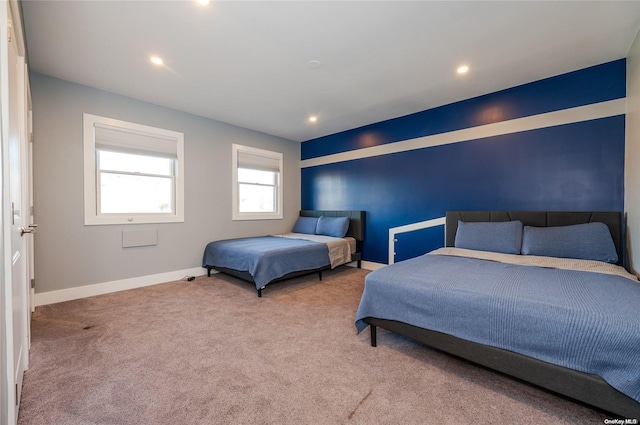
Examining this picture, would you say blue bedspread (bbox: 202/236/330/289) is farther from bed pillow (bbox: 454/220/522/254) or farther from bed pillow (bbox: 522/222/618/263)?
bed pillow (bbox: 522/222/618/263)

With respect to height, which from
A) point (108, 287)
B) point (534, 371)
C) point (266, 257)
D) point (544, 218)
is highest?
point (544, 218)

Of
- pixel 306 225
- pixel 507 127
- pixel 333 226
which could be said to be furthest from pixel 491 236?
pixel 306 225

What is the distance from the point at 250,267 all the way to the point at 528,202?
3.51m

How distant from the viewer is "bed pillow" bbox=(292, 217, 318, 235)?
529cm

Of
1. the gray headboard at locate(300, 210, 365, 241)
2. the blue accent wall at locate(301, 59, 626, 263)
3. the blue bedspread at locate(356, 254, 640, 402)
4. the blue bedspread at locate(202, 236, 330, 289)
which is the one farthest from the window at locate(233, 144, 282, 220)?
the blue bedspread at locate(356, 254, 640, 402)

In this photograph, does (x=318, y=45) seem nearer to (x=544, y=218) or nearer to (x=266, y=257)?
(x=266, y=257)

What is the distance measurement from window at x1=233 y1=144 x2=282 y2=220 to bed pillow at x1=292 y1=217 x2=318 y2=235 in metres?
0.42

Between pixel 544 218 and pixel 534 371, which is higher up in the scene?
pixel 544 218

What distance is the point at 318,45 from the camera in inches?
97.4

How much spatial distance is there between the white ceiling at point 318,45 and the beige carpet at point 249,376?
2.60 meters

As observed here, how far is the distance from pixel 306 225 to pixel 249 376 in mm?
3725

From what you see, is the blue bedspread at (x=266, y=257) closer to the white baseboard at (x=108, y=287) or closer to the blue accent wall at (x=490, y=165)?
the white baseboard at (x=108, y=287)

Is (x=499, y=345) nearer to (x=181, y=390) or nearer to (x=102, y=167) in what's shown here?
(x=181, y=390)

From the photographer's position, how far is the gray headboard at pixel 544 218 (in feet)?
8.75
